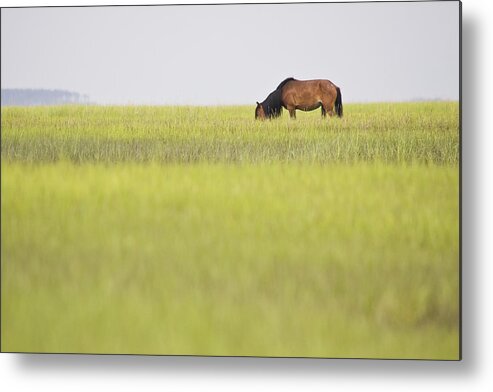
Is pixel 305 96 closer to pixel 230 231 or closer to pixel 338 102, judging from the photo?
pixel 338 102

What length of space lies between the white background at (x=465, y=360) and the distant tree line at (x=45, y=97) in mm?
1069

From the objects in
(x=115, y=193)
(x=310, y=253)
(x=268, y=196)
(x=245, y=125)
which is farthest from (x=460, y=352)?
(x=115, y=193)

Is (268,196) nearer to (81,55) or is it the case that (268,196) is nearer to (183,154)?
(183,154)

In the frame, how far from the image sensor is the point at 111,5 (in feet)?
10.6

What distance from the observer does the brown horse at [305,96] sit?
3109 millimetres

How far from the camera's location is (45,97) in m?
3.20

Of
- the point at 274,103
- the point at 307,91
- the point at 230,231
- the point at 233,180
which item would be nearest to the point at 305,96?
the point at 307,91

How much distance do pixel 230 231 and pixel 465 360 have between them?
101cm

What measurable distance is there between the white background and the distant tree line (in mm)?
1069

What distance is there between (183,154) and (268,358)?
867 mm

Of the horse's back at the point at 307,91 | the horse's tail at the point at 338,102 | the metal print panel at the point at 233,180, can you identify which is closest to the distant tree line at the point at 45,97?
the metal print panel at the point at 233,180

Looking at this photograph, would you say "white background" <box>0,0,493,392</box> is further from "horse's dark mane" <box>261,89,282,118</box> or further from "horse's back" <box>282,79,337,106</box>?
"horse's dark mane" <box>261,89,282,118</box>

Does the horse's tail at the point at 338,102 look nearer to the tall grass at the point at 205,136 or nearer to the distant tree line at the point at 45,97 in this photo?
the tall grass at the point at 205,136

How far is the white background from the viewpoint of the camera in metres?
3.07
